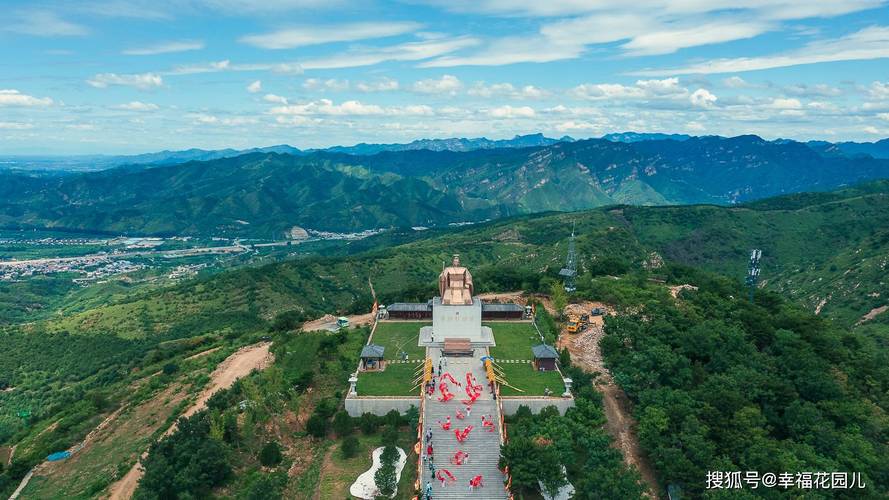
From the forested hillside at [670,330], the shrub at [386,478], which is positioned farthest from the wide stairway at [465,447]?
the forested hillside at [670,330]

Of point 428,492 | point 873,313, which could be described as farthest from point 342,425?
point 873,313

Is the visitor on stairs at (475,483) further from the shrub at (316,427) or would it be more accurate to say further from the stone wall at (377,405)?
the shrub at (316,427)

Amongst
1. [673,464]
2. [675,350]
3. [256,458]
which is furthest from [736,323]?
[256,458]

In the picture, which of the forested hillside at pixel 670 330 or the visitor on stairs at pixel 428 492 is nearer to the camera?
the visitor on stairs at pixel 428 492

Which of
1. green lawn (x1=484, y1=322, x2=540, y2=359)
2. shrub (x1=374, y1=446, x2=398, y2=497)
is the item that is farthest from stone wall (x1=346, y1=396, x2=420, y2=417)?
green lawn (x1=484, y1=322, x2=540, y2=359)

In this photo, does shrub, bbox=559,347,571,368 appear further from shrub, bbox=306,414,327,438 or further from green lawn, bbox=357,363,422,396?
shrub, bbox=306,414,327,438

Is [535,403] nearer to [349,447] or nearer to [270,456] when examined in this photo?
[349,447]
